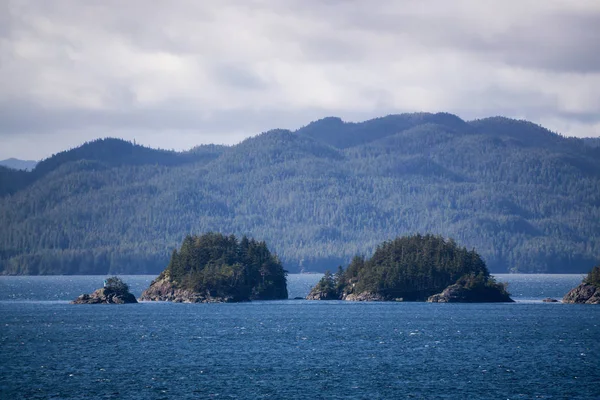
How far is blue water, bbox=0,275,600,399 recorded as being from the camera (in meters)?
89.8

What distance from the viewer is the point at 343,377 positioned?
96.8 metres

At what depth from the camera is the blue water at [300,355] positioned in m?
89.8

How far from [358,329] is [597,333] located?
1321 inches

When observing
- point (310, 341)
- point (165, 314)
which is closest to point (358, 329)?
point (310, 341)

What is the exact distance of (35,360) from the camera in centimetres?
10994

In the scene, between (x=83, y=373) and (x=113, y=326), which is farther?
(x=113, y=326)

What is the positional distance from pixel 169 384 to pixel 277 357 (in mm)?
22242

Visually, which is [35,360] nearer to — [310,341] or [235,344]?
[235,344]

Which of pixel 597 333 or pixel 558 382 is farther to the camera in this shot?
pixel 597 333

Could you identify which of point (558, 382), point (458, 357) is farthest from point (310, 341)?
point (558, 382)

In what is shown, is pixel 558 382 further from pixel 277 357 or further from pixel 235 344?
pixel 235 344

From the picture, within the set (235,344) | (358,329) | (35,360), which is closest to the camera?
(35,360)

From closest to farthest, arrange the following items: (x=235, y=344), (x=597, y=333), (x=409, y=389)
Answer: (x=409, y=389)
(x=235, y=344)
(x=597, y=333)

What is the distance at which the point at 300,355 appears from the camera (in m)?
115
